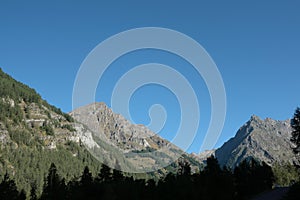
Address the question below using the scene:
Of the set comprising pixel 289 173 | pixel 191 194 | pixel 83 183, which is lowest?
pixel 191 194

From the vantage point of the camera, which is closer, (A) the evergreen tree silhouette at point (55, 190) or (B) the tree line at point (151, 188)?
(B) the tree line at point (151, 188)

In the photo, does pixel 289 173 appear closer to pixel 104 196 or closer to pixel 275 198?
pixel 275 198

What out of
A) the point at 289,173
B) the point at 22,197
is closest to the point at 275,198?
the point at 22,197

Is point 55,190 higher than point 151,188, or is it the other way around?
point 55,190

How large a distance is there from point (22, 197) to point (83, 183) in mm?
23865

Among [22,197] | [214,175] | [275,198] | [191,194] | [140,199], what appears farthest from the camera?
[22,197]

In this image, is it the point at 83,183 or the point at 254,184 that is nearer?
the point at 83,183

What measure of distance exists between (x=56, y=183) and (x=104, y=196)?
82.7 feet

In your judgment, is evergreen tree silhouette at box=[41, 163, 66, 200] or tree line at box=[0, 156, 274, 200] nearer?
tree line at box=[0, 156, 274, 200]

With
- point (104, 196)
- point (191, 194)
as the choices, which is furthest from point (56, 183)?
point (191, 194)

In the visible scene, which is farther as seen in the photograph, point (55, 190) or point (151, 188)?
point (151, 188)

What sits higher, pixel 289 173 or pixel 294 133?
pixel 289 173

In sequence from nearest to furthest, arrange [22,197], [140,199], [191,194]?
1. [191,194]
2. [140,199]
3. [22,197]

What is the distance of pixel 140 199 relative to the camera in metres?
78.8
